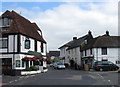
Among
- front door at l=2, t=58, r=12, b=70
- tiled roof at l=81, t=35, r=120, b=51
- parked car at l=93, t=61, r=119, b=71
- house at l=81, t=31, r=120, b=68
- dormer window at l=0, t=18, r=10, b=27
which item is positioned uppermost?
dormer window at l=0, t=18, r=10, b=27

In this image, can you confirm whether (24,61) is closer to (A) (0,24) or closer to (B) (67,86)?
(A) (0,24)

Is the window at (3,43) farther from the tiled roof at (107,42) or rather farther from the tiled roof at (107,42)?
the tiled roof at (107,42)

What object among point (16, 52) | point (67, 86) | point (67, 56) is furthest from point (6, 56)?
point (67, 56)

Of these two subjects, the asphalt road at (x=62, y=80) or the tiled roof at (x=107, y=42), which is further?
the tiled roof at (x=107, y=42)

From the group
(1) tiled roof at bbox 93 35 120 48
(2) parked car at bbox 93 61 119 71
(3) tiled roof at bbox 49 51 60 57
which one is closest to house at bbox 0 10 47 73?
(2) parked car at bbox 93 61 119 71

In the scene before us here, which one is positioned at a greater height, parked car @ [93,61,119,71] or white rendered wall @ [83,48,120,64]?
white rendered wall @ [83,48,120,64]

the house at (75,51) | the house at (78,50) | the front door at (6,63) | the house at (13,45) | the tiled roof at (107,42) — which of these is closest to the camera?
Result: the house at (13,45)

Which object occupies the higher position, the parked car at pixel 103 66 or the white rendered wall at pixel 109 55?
the white rendered wall at pixel 109 55

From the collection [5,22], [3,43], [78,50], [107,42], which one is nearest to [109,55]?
[107,42]

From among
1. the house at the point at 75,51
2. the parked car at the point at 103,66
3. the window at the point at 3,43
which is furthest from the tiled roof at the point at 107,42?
the window at the point at 3,43

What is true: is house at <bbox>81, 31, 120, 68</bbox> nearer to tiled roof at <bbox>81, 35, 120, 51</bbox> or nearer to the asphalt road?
tiled roof at <bbox>81, 35, 120, 51</bbox>

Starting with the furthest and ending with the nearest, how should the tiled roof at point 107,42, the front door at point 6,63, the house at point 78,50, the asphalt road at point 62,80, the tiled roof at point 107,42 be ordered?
the house at point 78,50, the tiled roof at point 107,42, the tiled roof at point 107,42, the front door at point 6,63, the asphalt road at point 62,80

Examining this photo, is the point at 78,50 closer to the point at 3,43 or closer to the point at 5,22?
the point at 5,22

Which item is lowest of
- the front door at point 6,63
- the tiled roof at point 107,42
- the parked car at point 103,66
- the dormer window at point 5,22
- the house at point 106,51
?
the parked car at point 103,66
